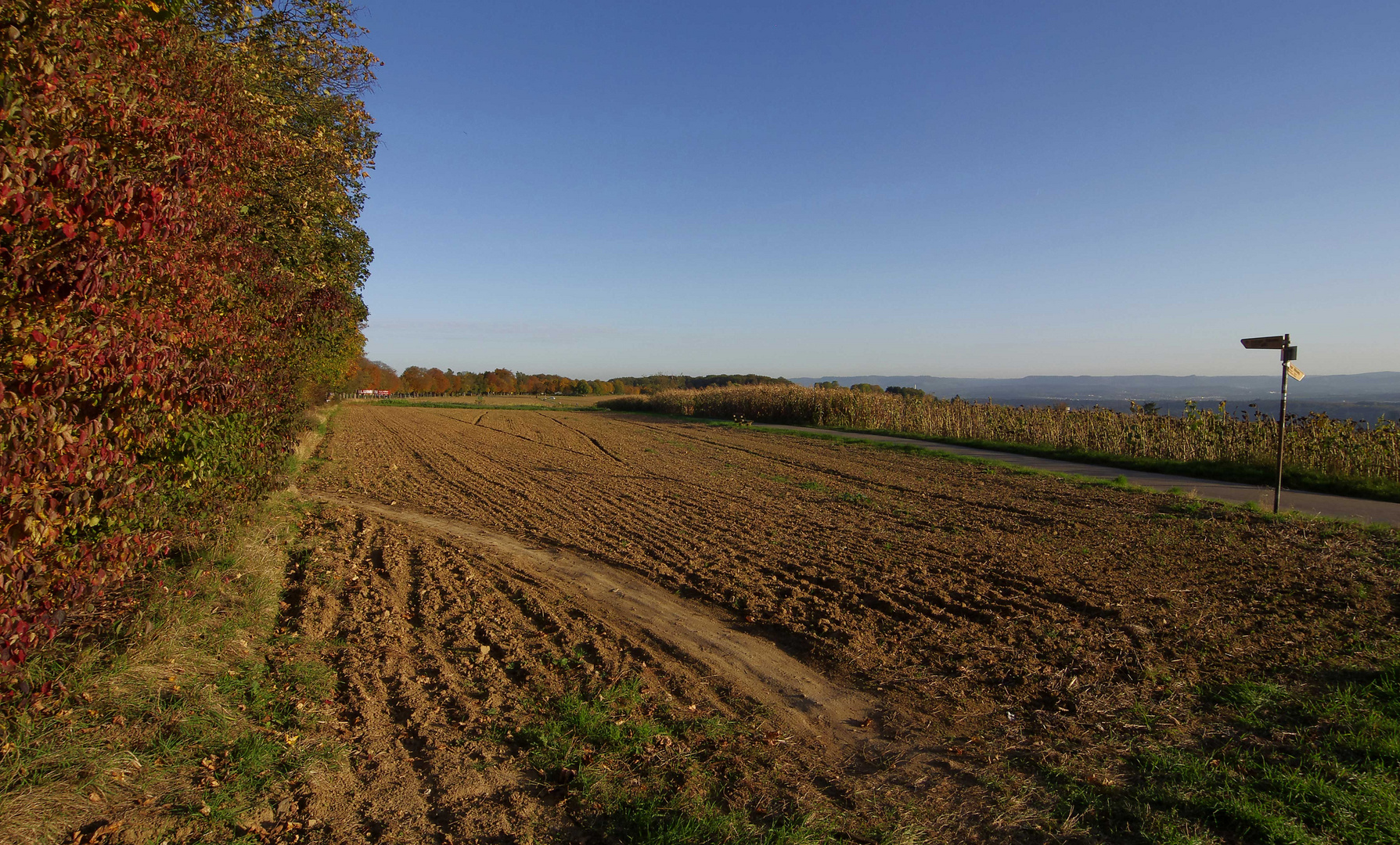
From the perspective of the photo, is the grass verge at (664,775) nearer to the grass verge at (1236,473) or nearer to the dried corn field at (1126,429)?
the grass verge at (1236,473)

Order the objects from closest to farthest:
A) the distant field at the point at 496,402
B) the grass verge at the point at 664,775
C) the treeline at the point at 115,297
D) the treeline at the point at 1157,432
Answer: the treeline at the point at 115,297 < the grass verge at the point at 664,775 < the treeline at the point at 1157,432 < the distant field at the point at 496,402

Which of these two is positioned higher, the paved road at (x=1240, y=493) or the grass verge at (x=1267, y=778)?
the paved road at (x=1240, y=493)

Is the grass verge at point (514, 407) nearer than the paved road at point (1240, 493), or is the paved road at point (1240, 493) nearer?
the paved road at point (1240, 493)

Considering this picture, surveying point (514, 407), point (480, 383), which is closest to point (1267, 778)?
point (514, 407)

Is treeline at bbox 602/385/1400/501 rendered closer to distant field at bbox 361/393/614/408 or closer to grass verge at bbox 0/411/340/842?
grass verge at bbox 0/411/340/842

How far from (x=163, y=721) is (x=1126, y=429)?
21887 mm

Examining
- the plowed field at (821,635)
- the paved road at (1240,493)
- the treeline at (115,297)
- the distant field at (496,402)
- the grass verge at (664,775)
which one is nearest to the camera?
the treeline at (115,297)

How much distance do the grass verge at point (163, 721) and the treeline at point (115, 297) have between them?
40 cm

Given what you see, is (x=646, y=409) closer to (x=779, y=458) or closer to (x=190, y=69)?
(x=779, y=458)

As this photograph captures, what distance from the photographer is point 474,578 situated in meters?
7.07

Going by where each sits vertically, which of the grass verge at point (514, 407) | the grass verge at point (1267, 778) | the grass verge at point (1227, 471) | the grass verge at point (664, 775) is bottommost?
the grass verge at point (664, 775)

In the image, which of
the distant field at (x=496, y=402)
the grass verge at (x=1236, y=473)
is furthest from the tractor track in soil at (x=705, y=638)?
the distant field at (x=496, y=402)

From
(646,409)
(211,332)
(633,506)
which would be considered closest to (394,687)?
(211,332)

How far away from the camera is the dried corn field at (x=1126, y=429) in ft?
45.6
